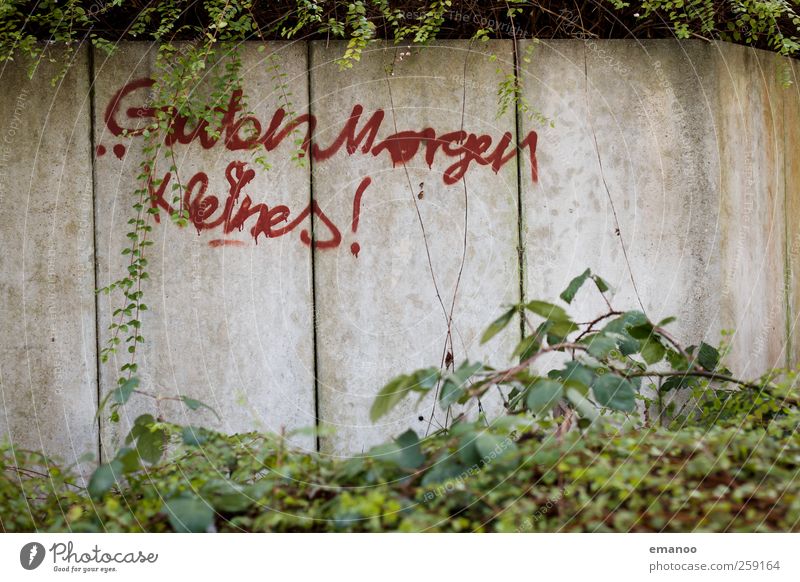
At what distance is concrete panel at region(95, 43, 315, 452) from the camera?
408cm

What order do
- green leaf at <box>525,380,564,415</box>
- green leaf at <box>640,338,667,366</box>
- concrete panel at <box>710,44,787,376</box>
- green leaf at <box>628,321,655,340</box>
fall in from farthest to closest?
concrete panel at <box>710,44,787,376</box> < green leaf at <box>640,338,667,366</box> < green leaf at <box>628,321,655,340</box> < green leaf at <box>525,380,564,415</box>

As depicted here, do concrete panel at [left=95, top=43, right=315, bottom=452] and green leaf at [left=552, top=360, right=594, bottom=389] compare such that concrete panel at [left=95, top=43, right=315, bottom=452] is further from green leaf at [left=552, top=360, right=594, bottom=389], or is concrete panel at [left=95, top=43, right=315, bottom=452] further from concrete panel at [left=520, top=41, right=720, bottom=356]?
green leaf at [left=552, top=360, right=594, bottom=389]

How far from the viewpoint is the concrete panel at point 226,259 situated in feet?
13.4

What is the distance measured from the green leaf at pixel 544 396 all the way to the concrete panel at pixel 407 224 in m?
1.73

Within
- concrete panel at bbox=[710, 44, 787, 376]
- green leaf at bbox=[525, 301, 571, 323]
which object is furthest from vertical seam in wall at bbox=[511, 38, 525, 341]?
green leaf at bbox=[525, 301, 571, 323]

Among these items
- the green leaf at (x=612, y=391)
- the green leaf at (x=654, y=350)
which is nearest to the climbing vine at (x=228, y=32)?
the green leaf at (x=654, y=350)

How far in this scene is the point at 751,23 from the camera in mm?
3980

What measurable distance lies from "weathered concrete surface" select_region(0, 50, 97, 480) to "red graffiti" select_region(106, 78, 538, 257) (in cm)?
23

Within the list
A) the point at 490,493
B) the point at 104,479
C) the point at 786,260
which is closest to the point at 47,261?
the point at 104,479

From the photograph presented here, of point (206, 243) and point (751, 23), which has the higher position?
point (751, 23)

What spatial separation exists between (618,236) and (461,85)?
3.77 feet

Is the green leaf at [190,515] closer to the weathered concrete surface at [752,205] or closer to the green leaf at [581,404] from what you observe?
the green leaf at [581,404]

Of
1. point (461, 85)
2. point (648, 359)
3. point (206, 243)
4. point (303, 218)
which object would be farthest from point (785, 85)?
point (206, 243)
